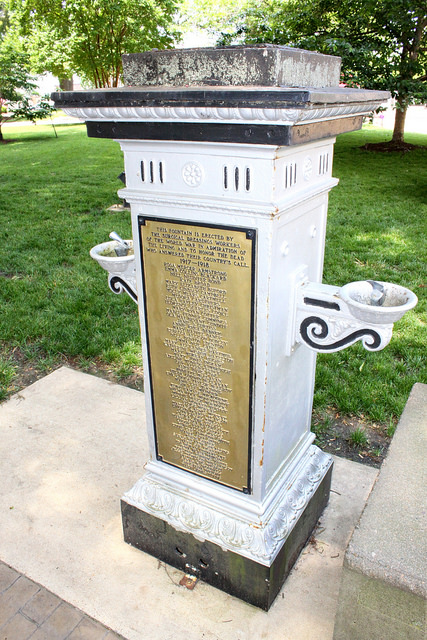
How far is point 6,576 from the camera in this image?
2.51 meters

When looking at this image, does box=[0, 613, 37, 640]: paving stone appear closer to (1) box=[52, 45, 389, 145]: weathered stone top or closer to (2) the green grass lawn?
(2) the green grass lawn

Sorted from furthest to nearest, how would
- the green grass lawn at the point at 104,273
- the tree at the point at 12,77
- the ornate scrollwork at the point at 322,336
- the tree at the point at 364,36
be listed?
the tree at the point at 12,77
the tree at the point at 364,36
the green grass lawn at the point at 104,273
the ornate scrollwork at the point at 322,336

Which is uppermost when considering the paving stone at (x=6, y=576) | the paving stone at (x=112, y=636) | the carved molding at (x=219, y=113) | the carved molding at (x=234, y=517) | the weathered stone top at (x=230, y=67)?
the weathered stone top at (x=230, y=67)

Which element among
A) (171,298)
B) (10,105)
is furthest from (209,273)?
(10,105)

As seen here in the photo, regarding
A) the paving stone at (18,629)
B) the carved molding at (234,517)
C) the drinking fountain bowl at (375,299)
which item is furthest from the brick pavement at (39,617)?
the drinking fountain bowl at (375,299)

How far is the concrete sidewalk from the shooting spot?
231cm

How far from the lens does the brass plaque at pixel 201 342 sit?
6.66ft

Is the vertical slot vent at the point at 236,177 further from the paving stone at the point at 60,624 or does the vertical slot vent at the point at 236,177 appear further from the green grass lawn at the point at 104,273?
the green grass lawn at the point at 104,273

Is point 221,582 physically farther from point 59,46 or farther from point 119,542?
point 59,46

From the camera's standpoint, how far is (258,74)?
1833 mm

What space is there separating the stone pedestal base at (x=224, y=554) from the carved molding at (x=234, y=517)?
0.03 meters

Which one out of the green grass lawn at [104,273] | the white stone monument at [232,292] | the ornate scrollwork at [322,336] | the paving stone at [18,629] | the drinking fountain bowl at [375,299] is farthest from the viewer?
the green grass lawn at [104,273]

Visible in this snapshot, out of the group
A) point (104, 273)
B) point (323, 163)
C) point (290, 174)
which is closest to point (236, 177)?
point (290, 174)

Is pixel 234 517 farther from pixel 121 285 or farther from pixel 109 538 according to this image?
pixel 121 285
